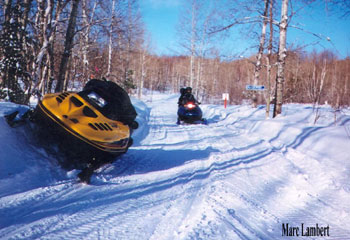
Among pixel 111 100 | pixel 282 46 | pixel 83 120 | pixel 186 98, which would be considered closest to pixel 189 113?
pixel 186 98

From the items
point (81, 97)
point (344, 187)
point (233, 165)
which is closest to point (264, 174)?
point (233, 165)

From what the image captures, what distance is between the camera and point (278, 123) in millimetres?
7516

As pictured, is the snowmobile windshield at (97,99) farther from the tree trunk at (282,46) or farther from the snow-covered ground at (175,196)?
the tree trunk at (282,46)

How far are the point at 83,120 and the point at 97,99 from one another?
2.57 feet

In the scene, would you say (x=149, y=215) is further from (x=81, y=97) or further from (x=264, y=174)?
(x=264, y=174)

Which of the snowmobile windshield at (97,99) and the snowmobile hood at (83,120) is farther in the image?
the snowmobile windshield at (97,99)

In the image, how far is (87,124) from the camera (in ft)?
9.33

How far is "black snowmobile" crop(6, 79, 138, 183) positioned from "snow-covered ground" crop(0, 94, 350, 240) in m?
0.27

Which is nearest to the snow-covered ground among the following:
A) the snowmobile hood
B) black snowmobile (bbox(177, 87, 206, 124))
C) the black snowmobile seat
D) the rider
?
the snowmobile hood

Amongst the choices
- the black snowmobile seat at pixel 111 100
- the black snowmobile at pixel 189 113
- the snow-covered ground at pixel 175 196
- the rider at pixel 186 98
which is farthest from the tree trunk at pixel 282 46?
the black snowmobile seat at pixel 111 100

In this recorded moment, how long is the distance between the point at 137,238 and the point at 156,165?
208 cm

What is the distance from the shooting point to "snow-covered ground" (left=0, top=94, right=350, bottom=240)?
1.93 m

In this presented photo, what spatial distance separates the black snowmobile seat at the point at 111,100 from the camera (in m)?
3.45

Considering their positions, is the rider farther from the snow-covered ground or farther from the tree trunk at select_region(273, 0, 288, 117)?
the snow-covered ground
